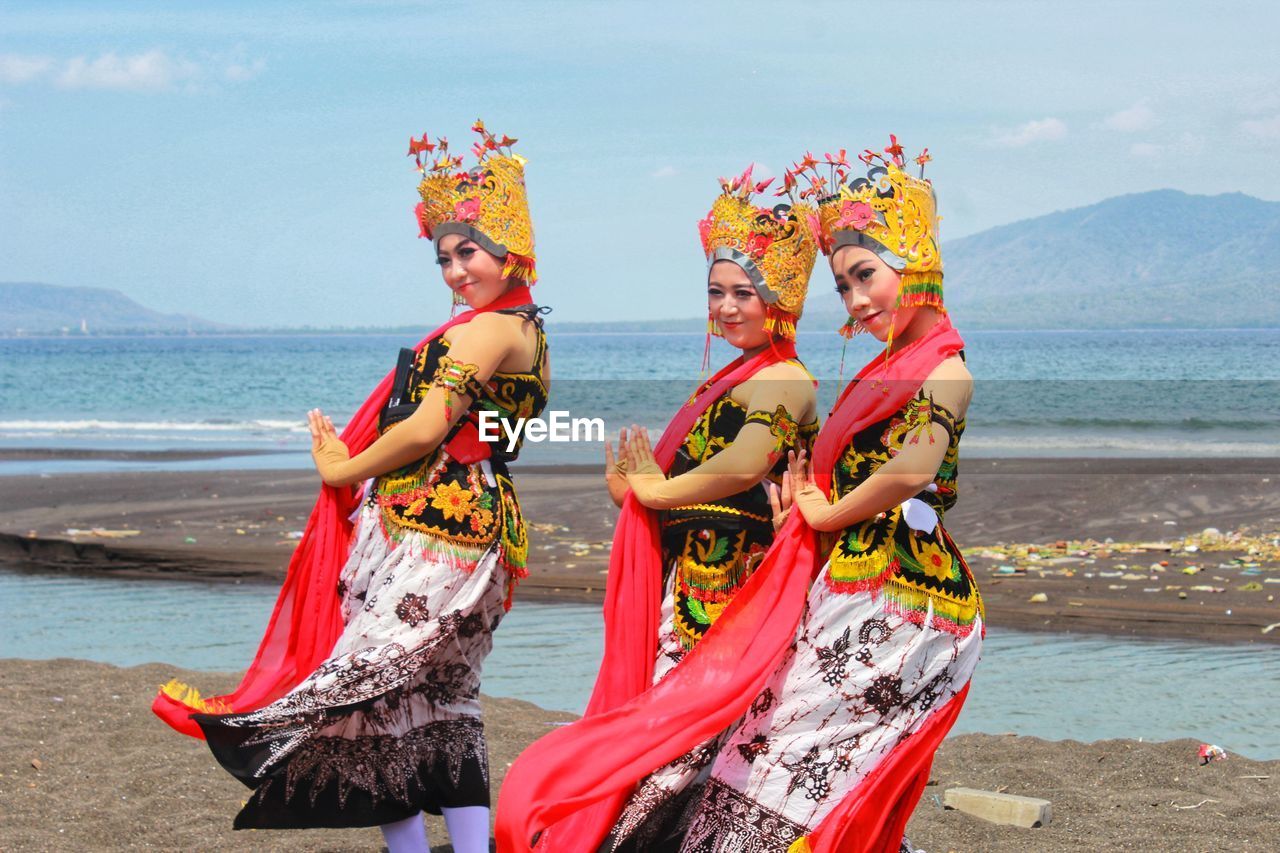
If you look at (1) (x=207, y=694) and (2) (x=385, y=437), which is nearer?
(2) (x=385, y=437)

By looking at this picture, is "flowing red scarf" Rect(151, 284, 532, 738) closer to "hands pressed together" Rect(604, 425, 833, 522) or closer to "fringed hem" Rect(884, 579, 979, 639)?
"hands pressed together" Rect(604, 425, 833, 522)

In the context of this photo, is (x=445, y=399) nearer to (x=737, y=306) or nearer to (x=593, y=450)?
(x=737, y=306)

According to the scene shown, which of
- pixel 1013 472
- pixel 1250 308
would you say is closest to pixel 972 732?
pixel 1013 472

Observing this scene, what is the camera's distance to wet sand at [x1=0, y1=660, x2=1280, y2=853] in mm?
5457

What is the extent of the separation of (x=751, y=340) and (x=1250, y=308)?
15811 cm

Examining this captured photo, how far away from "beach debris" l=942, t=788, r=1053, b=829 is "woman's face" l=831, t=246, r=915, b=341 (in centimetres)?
242

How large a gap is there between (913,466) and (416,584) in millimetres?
1616

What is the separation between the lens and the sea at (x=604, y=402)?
22.9 m

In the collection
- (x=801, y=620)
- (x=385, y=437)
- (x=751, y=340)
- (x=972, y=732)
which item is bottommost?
(x=972, y=732)

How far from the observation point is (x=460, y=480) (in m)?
4.72

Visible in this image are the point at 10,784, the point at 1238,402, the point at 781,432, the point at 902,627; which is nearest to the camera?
the point at 902,627

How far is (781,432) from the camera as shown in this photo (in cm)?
430

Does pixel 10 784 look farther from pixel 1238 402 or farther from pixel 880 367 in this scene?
pixel 1238 402

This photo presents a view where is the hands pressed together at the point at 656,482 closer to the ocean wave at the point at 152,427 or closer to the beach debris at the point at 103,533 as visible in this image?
the beach debris at the point at 103,533
